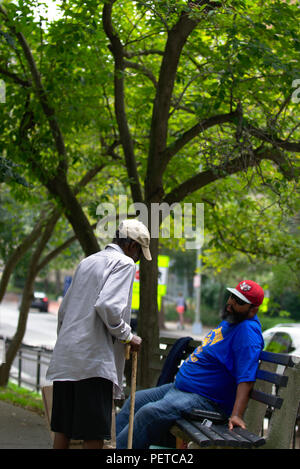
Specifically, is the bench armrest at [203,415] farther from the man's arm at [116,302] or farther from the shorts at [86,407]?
the man's arm at [116,302]

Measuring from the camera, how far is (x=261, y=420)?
447 centimetres

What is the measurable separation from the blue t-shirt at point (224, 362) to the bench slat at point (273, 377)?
63 millimetres

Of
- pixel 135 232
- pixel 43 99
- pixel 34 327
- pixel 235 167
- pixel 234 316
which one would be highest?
pixel 43 99

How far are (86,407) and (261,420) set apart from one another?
A: 129 cm

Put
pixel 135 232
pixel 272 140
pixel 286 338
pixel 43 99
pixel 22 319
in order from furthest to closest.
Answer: pixel 22 319 < pixel 286 338 < pixel 43 99 < pixel 272 140 < pixel 135 232

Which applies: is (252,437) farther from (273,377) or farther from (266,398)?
(273,377)

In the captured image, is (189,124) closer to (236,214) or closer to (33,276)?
(236,214)

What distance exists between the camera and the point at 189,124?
9.84 metres

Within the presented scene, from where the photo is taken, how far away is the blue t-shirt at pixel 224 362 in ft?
14.3

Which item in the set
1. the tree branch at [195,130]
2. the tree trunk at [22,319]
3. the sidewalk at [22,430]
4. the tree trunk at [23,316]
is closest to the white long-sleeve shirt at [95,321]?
the sidewalk at [22,430]

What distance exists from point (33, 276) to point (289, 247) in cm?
562

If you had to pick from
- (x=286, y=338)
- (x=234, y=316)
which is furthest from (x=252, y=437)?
(x=286, y=338)

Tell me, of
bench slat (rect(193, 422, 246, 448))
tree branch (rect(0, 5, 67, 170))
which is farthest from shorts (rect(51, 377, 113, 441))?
tree branch (rect(0, 5, 67, 170))
